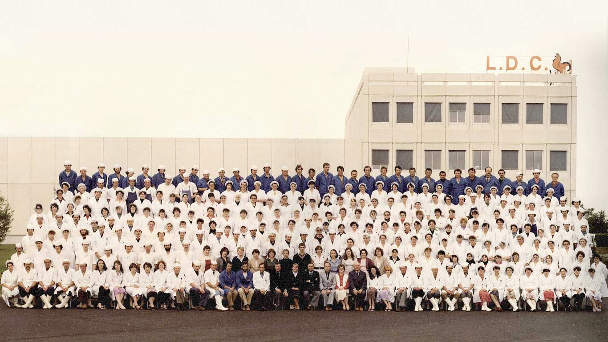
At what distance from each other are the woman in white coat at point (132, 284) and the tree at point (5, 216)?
30.8m

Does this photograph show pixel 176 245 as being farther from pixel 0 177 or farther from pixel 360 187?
pixel 0 177

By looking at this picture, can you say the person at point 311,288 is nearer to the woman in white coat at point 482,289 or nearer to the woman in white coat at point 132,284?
the woman in white coat at point 482,289

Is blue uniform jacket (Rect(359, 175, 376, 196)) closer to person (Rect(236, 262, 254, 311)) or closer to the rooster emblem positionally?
person (Rect(236, 262, 254, 311))

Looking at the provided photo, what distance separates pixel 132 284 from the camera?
19.9 m

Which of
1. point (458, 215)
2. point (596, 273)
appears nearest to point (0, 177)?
point (458, 215)

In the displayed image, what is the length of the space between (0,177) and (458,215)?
3435cm

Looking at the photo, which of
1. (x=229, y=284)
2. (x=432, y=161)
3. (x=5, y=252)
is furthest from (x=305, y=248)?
(x=5, y=252)

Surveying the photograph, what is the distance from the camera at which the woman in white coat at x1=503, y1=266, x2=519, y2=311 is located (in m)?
20.0

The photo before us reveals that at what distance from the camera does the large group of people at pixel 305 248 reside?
19891mm

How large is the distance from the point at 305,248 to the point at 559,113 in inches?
1254

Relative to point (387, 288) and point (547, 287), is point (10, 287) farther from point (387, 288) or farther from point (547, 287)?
point (547, 287)

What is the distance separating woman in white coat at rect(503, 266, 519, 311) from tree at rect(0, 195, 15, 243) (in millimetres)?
35603

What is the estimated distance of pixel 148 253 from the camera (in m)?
20.8

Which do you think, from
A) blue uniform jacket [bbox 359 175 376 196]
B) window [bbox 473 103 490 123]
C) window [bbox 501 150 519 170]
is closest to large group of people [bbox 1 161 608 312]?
blue uniform jacket [bbox 359 175 376 196]
